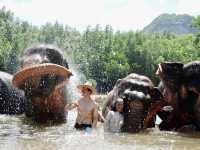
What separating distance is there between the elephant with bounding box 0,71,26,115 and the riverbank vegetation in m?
44.2

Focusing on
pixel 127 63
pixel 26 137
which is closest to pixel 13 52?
pixel 127 63

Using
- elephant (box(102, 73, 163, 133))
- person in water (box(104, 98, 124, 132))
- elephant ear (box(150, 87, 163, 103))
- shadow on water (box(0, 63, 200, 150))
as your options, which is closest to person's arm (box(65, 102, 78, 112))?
shadow on water (box(0, 63, 200, 150))

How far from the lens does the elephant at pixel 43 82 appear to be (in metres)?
12.4

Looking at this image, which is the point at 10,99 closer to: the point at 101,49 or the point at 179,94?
the point at 179,94

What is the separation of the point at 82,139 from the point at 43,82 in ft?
10.4

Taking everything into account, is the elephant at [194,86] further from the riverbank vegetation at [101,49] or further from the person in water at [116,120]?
the riverbank vegetation at [101,49]

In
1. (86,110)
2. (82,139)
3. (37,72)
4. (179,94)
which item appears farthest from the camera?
(179,94)

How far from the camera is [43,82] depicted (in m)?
12.6

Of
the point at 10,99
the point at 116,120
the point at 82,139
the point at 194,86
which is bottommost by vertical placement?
the point at 82,139

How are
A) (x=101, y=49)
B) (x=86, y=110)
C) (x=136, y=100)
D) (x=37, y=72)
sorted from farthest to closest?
(x=101, y=49), (x=37, y=72), (x=136, y=100), (x=86, y=110)

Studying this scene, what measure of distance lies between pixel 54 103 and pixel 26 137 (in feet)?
9.62

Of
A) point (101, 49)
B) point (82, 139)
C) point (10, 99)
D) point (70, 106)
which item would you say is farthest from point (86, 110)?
point (101, 49)

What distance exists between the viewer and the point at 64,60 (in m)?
14.1

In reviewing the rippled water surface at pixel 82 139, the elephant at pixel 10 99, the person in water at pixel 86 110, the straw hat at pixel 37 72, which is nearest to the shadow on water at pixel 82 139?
the rippled water surface at pixel 82 139
